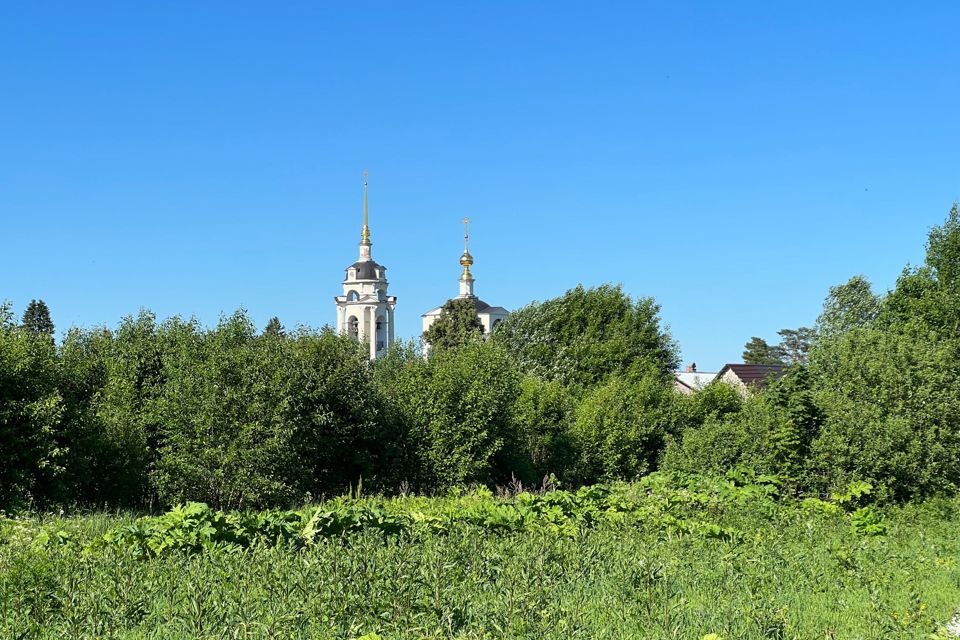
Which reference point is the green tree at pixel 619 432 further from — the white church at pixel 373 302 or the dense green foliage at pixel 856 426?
the white church at pixel 373 302

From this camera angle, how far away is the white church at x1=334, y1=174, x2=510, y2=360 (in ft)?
362

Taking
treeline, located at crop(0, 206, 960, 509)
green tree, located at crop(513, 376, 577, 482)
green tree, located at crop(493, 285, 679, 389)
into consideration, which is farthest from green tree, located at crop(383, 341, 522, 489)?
green tree, located at crop(493, 285, 679, 389)

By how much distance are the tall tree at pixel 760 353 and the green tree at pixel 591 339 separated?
61.6 m

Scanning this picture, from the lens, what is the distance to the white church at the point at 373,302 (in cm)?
11038

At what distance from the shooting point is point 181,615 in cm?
613

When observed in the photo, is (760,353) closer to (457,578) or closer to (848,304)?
(848,304)

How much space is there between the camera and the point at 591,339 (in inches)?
1895

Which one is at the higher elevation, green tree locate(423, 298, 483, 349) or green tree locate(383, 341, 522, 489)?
green tree locate(423, 298, 483, 349)

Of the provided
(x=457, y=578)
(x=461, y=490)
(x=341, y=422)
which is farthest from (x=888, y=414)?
(x=457, y=578)

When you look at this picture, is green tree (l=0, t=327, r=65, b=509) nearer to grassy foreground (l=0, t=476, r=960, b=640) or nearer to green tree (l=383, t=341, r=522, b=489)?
grassy foreground (l=0, t=476, r=960, b=640)

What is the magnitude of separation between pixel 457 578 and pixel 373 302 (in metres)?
104

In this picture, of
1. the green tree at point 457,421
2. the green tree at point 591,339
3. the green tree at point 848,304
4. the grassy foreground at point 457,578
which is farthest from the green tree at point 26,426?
the green tree at point 848,304

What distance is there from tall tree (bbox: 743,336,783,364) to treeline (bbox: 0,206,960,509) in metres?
78.1

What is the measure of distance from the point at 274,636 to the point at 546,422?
28546 mm
